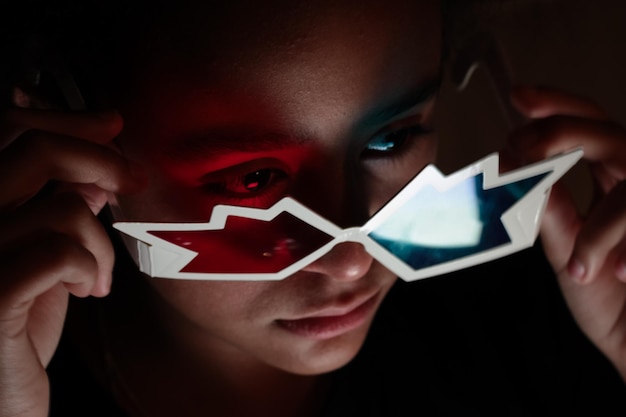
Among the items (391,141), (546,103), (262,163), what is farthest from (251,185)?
(546,103)

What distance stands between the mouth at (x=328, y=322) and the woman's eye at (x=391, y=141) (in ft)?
0.56

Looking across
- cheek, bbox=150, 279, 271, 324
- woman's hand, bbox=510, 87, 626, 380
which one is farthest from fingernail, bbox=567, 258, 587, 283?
cheek, bbox=150, 279, 271, 324

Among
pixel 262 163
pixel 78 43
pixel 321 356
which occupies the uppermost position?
pixel 78 43

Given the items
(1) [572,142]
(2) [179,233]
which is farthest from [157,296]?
(1) [572,142]

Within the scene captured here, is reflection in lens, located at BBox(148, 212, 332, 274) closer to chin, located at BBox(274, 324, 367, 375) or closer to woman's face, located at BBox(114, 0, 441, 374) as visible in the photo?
woman's face, located at BBox(114, 0, 441, 374)

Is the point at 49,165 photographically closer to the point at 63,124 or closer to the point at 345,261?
the point at 63,124

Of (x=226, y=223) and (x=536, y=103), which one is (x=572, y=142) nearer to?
(x=536, y=103)

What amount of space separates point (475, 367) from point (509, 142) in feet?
1.16

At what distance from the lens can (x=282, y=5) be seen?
617 mm

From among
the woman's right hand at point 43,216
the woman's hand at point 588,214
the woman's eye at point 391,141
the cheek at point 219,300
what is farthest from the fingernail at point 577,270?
the woman's right hand at point 43,216

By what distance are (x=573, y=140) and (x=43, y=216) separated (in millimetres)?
542

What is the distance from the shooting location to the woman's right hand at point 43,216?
632mm

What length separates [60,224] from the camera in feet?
2.12

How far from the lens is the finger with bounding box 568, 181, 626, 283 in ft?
2.59
